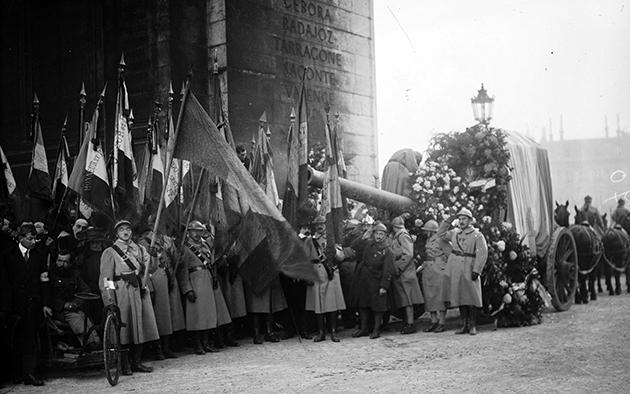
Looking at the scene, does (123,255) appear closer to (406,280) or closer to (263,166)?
(263,166)

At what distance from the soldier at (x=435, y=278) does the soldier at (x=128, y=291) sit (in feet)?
16.6

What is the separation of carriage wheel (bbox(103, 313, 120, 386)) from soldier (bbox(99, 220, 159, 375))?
32 centimetres

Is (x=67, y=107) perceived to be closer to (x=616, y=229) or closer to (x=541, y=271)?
(x=541, y=271)

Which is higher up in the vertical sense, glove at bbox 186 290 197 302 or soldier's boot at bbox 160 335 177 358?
glove at bbox 186 290 197 302

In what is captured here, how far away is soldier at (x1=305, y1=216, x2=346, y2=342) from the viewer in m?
12.1

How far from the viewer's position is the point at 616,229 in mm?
17797

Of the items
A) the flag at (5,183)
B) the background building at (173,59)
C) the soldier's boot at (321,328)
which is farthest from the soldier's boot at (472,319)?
the flag at (5,183)

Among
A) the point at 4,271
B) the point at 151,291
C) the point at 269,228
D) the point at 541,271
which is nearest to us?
the point at 269,228

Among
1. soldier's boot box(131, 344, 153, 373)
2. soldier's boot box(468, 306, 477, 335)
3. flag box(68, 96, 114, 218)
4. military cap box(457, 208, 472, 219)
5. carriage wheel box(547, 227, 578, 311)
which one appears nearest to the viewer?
soldier's boot box(131, 344, 153, 373)

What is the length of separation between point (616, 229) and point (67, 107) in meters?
13.1

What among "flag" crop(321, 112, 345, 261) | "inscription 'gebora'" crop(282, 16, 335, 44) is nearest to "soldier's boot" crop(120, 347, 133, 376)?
"flag" crop(321, 112, 345, 261)

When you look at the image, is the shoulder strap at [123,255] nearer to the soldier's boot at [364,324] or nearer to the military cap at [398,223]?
the soldier's boot at [364,324]

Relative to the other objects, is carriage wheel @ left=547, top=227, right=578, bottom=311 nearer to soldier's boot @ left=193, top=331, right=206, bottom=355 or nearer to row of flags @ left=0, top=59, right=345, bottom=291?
row of flags @ left=0, top=59, right=345, bottom=291

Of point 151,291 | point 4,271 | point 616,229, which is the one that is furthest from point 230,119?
point 616,229
